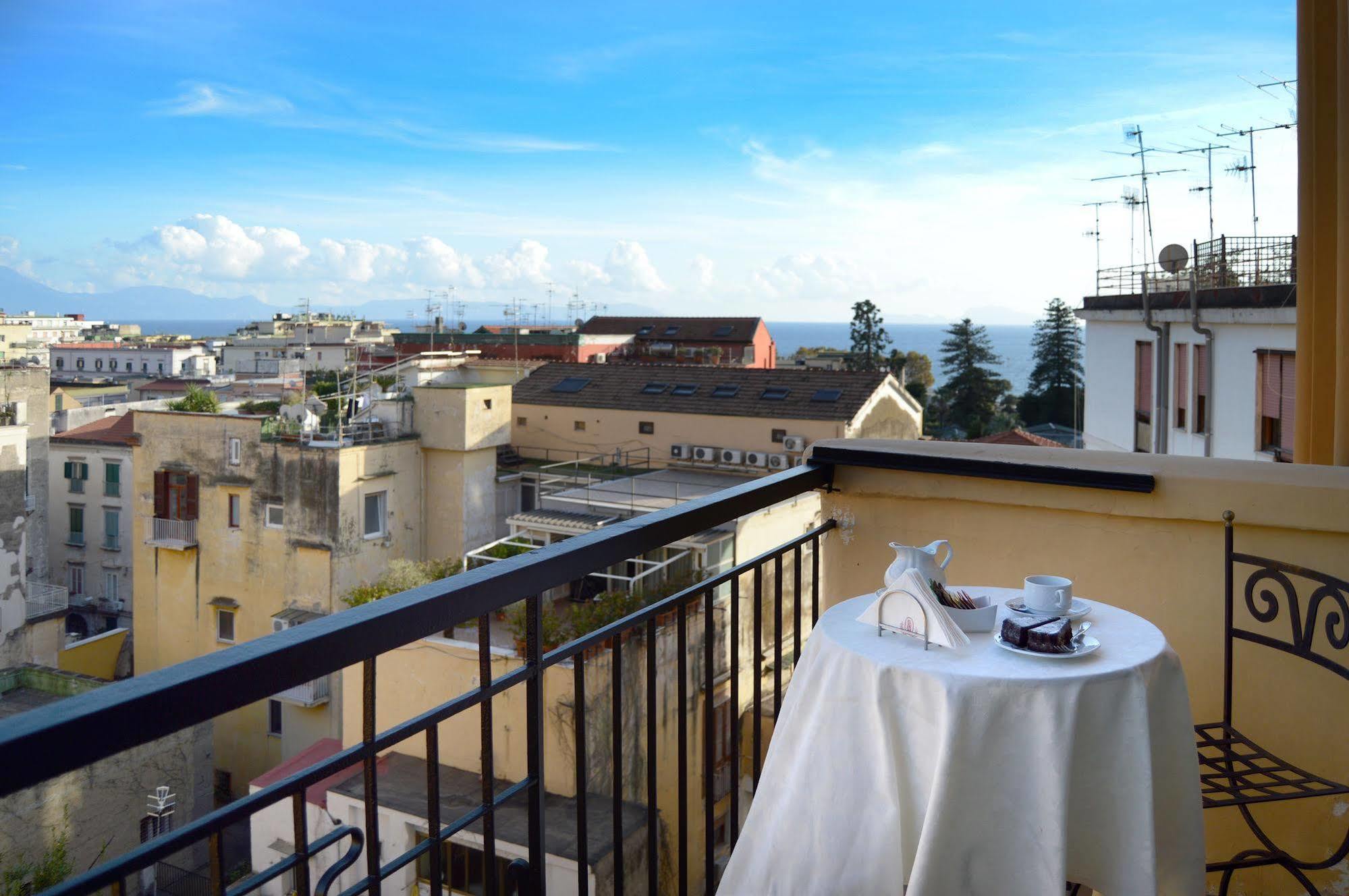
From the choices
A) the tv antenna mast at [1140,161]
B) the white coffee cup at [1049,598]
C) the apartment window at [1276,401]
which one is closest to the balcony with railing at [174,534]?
the tv antenna mast at [1140,161]

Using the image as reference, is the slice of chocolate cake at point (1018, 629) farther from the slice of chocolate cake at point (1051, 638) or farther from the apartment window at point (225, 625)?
the apartment window at point (225, 625)

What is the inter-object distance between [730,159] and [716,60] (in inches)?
282

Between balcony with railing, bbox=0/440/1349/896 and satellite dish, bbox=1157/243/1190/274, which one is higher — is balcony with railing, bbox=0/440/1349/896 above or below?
below

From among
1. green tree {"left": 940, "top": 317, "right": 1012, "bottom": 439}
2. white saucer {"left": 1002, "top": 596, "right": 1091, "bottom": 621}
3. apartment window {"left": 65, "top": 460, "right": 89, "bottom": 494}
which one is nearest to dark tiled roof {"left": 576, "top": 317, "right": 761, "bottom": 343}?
green tree {"left": 940, "top": 317, "right": 1012, "bottom": 439}

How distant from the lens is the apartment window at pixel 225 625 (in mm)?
21719

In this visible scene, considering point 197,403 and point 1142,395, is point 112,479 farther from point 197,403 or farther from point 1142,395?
point 1142,395

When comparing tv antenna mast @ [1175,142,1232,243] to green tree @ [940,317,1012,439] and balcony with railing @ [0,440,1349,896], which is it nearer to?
balcony with railing @ [0,440,1349,896]

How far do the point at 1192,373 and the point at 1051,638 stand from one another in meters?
12.7

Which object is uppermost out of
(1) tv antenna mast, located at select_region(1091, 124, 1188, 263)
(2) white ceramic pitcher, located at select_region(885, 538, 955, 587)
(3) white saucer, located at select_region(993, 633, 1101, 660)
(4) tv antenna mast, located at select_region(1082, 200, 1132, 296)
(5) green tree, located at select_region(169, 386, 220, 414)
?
(1) tv antenna mast, located at select_region(1091, 124, 1188, 263)

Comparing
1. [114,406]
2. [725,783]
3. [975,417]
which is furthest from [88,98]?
[725,783]

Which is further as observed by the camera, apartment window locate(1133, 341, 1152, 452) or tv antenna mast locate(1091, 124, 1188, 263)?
apartment window locate(1133, 341, 1152, 452)

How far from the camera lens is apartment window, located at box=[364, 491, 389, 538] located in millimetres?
20734

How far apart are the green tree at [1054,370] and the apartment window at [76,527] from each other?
35.7m

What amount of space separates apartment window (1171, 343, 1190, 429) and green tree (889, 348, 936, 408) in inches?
1346
